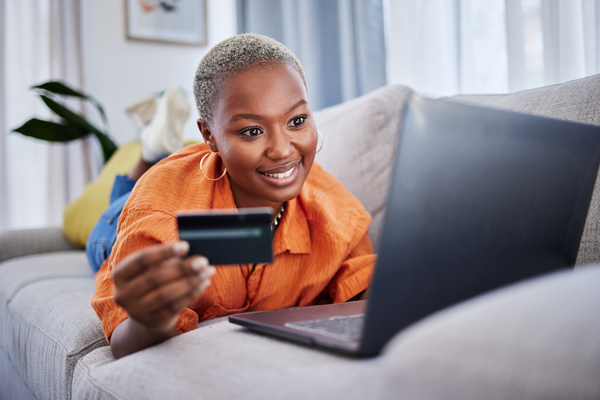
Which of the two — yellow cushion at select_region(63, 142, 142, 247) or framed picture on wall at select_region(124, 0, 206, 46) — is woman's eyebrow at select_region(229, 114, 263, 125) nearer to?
yellow cushion at select_region(63, 142, 142, 247)

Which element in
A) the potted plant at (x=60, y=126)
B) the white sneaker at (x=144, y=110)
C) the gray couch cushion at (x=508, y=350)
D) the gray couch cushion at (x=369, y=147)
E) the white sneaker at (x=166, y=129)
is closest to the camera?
the gray couch cushion at (x=508, y=350)

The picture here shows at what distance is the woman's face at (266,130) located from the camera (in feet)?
3.02

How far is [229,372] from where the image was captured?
570 millimetres

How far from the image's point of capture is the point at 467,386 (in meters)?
0.39

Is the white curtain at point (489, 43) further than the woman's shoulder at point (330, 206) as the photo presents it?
Yes

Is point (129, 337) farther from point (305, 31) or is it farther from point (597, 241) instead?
point (305, 31)

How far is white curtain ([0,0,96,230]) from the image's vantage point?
296 cm

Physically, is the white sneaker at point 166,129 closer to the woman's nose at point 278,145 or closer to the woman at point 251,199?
the woman at point 251,199

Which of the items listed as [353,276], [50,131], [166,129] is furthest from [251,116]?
[50,131]

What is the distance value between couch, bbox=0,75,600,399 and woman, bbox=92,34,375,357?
98mm

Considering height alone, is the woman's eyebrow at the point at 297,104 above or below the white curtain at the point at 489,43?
below

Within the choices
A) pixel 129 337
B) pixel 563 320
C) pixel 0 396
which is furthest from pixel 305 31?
pixel 563 320

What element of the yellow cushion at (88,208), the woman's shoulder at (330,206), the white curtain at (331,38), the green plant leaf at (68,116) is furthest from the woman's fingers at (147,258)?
the green plant leaf at (68,116)

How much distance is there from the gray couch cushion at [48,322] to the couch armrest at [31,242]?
0.84ft
